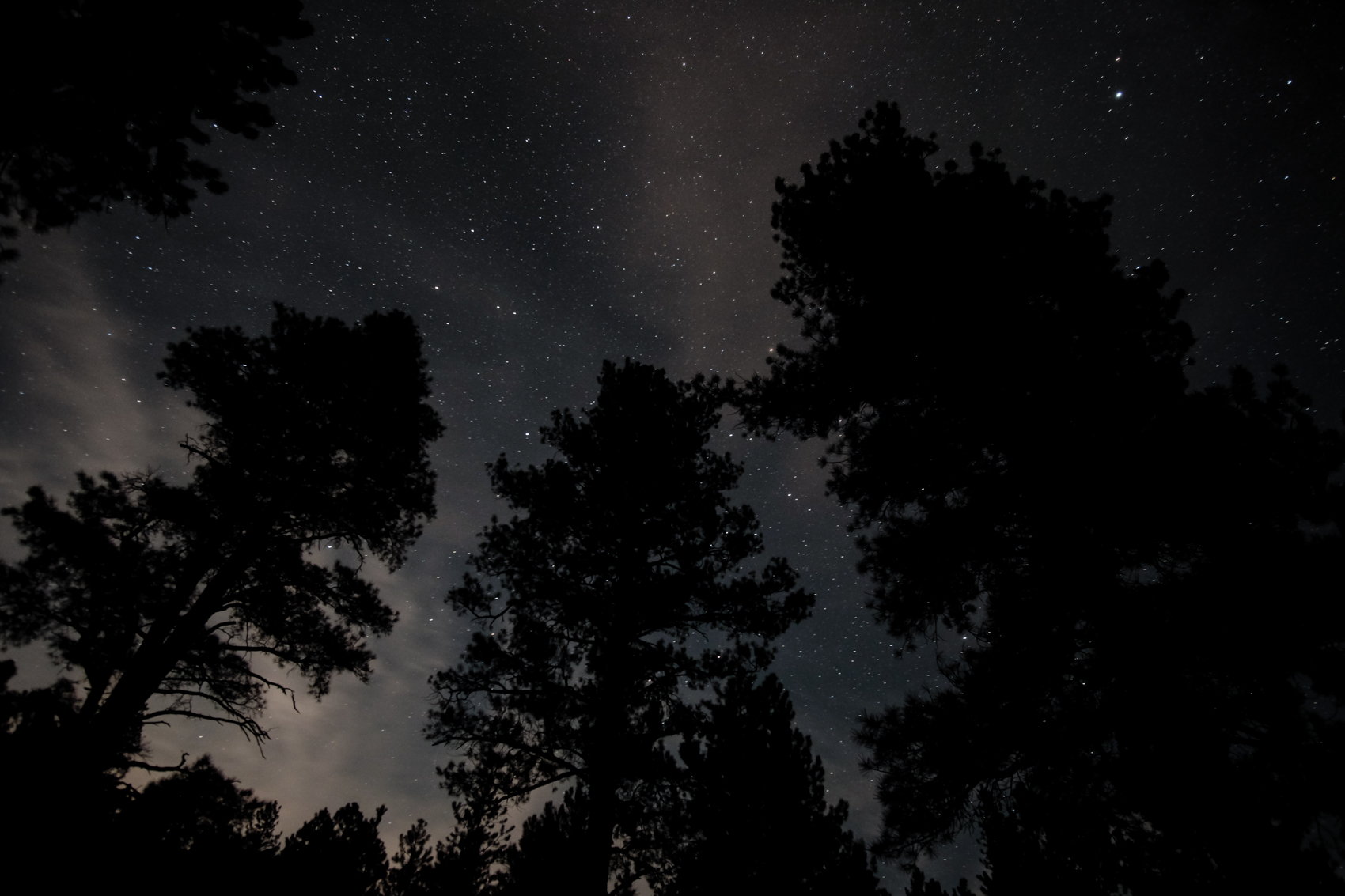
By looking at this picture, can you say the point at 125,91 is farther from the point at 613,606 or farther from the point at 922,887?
the point at 922,887

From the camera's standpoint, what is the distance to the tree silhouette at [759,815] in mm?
9555

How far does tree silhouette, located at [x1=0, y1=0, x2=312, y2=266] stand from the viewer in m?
3.47

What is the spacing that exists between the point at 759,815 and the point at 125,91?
45.6ft

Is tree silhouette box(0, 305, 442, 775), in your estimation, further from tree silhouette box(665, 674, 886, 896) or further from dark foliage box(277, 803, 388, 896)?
tree silhouette box(665, 674, 886, 896)

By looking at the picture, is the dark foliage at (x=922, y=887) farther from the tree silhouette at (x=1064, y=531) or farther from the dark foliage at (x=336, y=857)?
the dark foliage at (x=336, y=857)

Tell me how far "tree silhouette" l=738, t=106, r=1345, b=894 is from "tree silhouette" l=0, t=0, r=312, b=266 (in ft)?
22.8

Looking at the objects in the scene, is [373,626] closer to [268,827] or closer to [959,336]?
[268,827]

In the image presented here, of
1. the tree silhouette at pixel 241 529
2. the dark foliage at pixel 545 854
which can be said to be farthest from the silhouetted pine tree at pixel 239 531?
the dark foliage at pixel 545 854

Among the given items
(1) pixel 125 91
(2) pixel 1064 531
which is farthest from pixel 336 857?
A: (2) pixel 1064 531

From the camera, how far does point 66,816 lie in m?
4.10

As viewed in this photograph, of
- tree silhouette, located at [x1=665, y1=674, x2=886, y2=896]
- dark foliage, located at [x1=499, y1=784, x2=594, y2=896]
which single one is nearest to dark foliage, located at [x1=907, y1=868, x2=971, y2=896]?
tree silhouette, located at [x1=665, y1=674, x2=886, y2=896]

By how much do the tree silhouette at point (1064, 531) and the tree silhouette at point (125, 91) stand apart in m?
6.95

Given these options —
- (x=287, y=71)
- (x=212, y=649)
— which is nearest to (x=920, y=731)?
(x=287, y=71)

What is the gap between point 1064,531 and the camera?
5.81m
